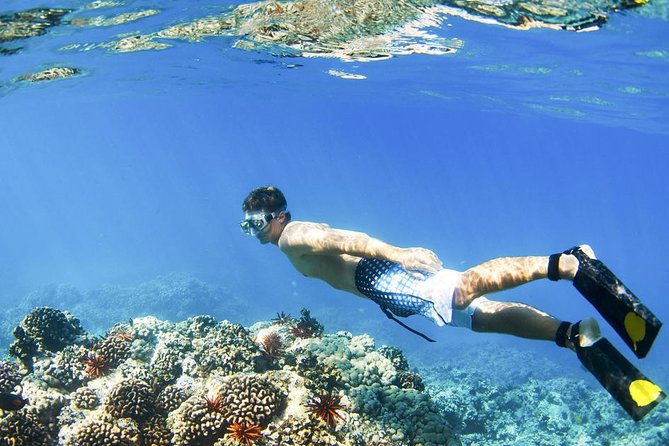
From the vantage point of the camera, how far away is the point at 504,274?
16.5 feet

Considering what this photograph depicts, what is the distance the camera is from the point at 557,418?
43.5ft

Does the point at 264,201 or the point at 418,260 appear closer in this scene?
the point at 418,260

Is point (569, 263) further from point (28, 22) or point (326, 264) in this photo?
point (28, 22)

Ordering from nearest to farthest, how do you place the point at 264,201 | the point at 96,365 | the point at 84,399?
1. the point at 264,201
2. the point at 84,399
3. the point at 96,365

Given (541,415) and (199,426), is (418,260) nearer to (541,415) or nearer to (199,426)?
(199,426)

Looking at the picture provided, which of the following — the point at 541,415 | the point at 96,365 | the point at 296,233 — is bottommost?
the point at 541,415

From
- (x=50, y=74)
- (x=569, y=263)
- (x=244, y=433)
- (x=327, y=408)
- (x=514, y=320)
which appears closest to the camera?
(x=569, y=263)

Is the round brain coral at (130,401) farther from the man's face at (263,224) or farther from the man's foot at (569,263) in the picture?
the man's foot at (569,263)

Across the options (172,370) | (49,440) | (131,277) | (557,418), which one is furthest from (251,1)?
(131,277)

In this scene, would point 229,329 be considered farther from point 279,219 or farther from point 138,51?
point 138,51

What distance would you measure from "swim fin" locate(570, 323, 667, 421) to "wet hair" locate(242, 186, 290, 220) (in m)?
4.18

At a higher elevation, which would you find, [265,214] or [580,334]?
[265,214]

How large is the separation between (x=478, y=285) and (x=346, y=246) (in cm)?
162

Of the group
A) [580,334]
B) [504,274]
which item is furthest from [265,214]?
[580,334]
